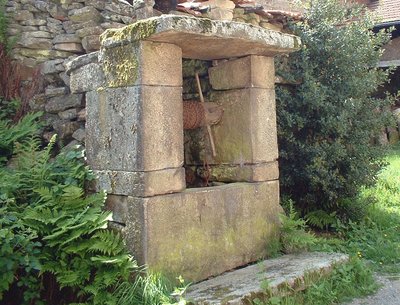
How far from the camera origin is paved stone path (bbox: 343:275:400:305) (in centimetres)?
386

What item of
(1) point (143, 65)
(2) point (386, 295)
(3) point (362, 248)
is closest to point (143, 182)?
(1) point (143, 65)

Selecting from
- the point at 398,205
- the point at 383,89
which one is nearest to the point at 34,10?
the point at 398,205

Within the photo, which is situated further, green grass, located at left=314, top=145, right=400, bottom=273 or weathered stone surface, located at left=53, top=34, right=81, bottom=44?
weathered stone surface, located at left=53, top=34, right=81, bottom=44

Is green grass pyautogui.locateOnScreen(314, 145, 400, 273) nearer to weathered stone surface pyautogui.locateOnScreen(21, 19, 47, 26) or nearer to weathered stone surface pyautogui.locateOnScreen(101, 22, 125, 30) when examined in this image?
weathered stone surface pyautogui.locateOnScreen(101, 22, 125, 30)

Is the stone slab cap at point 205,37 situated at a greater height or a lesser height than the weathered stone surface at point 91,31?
lesser

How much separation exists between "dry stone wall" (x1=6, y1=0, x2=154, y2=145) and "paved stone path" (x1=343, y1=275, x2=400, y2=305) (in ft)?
11.2

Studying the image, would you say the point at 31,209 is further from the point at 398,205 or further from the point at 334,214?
the point at 398,205

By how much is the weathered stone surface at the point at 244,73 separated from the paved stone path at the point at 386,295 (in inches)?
80.9

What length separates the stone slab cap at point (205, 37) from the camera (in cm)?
341

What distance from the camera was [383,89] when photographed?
14.8 meters

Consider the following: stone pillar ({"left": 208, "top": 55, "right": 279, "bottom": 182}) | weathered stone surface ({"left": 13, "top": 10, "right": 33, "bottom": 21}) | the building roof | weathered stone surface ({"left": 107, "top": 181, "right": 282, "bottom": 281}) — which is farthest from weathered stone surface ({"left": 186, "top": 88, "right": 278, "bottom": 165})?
the building roof

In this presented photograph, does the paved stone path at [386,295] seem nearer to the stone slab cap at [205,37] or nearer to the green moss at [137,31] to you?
the stone slab cap at [205,37]

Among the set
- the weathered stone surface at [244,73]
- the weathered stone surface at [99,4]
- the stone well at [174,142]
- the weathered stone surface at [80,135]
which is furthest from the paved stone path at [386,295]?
the weathered stone surface at [99,4]

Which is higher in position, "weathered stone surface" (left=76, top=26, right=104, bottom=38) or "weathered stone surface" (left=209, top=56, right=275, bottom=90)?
"weathered stone surface" (left=76, top=26, right=104, bottom=38)
